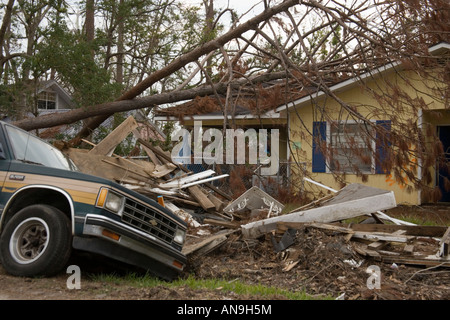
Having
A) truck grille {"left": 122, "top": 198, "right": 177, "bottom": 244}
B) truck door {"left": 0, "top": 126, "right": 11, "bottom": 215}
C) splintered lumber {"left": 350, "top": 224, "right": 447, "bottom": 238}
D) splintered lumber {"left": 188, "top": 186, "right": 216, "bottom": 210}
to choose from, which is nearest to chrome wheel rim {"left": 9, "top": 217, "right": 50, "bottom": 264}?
truck door {"left": 0, "top": 126, "right": 11, "bottom": 215}

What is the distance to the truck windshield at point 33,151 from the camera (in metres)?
6.64

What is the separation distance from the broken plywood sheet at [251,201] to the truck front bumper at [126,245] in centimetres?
394

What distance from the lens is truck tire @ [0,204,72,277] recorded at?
5.66 m

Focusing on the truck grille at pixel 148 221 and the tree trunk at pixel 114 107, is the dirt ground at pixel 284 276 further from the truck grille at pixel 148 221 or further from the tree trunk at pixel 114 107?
the tree trunk at pixel 114 107

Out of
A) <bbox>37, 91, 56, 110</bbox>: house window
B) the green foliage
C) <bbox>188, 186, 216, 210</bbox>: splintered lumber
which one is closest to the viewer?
<bbox>188, 186, 216, 210</bbox>: splintered lumber

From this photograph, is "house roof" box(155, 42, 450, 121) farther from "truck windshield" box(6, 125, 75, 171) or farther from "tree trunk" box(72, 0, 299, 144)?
"truck windshield" box(6, 125, 75, 171)

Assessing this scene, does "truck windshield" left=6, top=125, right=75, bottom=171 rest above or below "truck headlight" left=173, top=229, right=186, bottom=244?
above

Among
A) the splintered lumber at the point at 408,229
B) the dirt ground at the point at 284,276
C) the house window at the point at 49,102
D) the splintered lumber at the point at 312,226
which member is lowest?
the dirt ground at the point at 284,276

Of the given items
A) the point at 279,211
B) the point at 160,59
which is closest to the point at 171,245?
the point at 279,211

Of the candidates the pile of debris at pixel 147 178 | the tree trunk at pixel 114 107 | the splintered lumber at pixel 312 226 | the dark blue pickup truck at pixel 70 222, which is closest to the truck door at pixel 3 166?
the dark blue pickup truck at pixel 70 222

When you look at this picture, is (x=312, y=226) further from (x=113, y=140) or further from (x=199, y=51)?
(x=199, y=51)

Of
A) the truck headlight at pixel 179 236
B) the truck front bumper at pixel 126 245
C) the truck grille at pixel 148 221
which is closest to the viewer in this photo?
the truck front bumper at pixel 126 245

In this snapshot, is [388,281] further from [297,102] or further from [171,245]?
[297,102]

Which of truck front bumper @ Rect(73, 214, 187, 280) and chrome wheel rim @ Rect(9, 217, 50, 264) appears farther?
chrome wheel rim @ Rect(9, 217, 50, 264)
